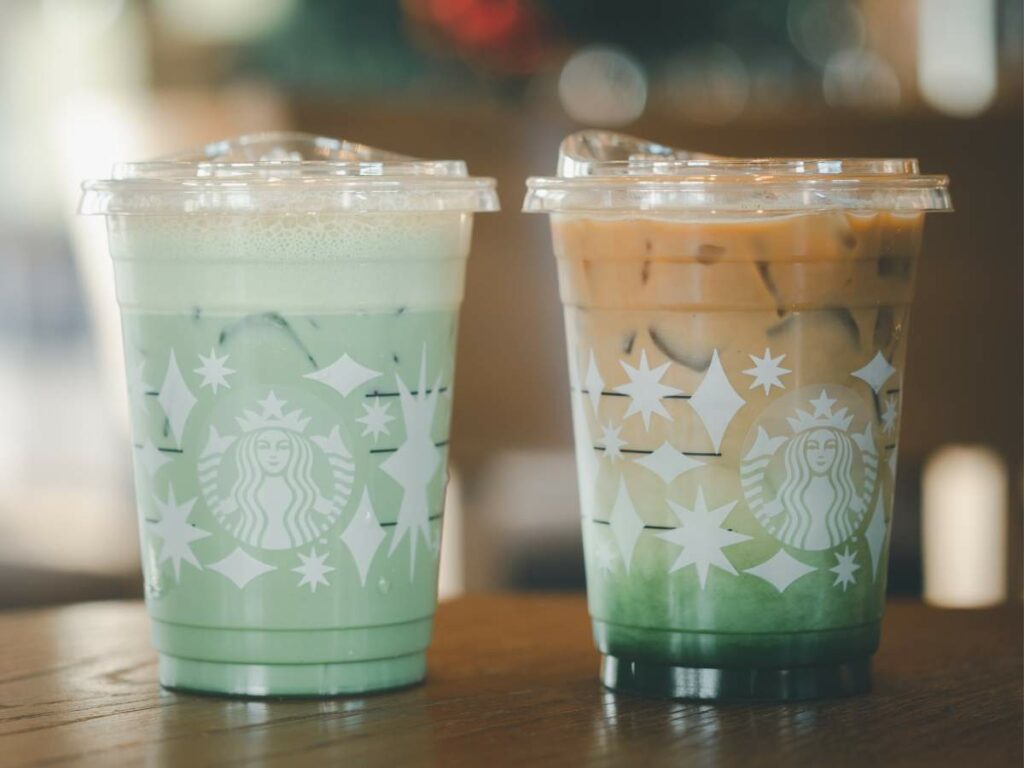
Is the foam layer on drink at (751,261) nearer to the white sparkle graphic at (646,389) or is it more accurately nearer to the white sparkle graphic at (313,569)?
the white sparkle graphic at (646,389)

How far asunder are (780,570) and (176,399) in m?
0.33

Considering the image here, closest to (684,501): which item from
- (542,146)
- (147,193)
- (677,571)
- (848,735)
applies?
(677,571)

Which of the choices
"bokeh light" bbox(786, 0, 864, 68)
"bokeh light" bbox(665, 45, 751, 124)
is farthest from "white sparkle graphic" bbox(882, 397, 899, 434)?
"bokeh light" bbox(786, 0, 864, 68)

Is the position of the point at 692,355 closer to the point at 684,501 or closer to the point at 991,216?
the point at 684,501

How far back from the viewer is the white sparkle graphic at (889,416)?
0.87 m

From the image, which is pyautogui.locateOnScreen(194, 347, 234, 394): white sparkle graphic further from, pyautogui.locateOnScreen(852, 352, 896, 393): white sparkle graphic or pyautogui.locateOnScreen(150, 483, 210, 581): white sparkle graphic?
pyautogui.locateOnScreen(852, 352, 896, 393): white sparkle graphic

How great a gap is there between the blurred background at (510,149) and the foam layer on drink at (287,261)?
1.25m

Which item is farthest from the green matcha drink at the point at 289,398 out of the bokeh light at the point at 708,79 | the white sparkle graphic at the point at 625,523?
the bokeh light at the point at 708,79

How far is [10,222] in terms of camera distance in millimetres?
3951

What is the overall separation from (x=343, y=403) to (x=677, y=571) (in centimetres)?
20

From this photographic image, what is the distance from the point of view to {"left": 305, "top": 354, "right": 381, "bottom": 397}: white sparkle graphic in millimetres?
855

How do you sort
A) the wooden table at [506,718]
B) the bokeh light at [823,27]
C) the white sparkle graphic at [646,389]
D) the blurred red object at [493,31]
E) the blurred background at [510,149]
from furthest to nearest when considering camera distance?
the bokeh light at [823,27] < the blurred red object at [493,31] < the blurred background at [510,149] < the white sparkle graphic at [646,389] < the wooden table at [506,718]

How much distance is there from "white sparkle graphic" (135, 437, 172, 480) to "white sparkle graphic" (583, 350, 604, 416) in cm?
23

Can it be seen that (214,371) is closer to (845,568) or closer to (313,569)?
(313,569)
